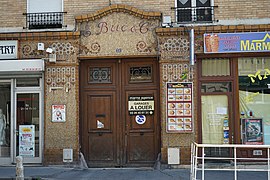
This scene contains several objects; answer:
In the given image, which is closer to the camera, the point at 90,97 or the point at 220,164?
the point at 220,164

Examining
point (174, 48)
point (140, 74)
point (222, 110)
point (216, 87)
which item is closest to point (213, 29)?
point (174, 48)

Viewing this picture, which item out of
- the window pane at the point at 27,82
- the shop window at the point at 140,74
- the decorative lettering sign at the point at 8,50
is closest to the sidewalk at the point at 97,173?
the window pane at the point at 27,82

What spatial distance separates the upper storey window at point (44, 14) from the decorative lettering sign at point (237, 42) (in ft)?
15.6

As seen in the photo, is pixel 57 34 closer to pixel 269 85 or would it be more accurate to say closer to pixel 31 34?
pixel 31 34

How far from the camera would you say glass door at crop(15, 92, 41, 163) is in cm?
1199

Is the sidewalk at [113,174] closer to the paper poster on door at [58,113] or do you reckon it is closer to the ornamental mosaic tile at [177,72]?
the paper poster on door at [58,113]

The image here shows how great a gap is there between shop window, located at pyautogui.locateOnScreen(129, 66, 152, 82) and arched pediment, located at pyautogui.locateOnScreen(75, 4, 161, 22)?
165cm

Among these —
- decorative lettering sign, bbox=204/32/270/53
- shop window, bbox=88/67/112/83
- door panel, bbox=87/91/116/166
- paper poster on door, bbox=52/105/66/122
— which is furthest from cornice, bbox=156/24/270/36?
paper poster on door, bbox=52/105/66/122

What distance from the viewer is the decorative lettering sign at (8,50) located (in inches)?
471

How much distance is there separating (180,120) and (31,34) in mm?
5358

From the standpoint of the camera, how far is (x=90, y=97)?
39.8ft

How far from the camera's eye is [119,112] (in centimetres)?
1198

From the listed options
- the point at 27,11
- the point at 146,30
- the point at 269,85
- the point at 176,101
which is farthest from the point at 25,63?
the point at 269,85

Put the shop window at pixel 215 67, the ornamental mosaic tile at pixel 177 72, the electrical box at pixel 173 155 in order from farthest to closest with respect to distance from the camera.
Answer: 1. the shop window at pixel 215 67
2. the ornamental mosaic tile at pixel 177 72
3. the electrical box at pixel 173 155
